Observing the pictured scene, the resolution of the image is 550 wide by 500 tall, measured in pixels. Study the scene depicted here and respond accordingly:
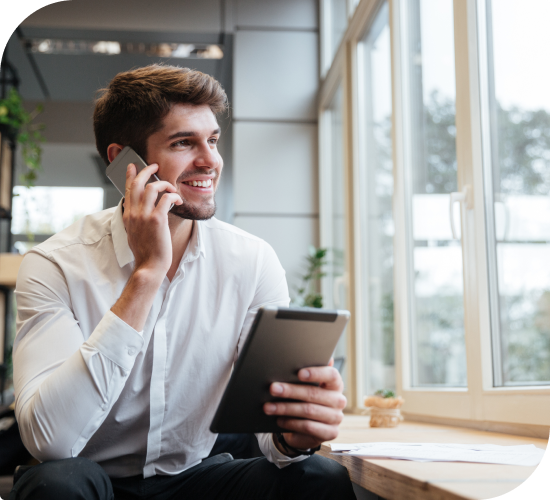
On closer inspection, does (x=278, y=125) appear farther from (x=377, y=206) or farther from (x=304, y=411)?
(x=304, y=411)

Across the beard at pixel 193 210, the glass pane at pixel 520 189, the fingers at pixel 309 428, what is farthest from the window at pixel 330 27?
the fingers at pixel 309 428

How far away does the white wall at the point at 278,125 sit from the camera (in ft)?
13.9

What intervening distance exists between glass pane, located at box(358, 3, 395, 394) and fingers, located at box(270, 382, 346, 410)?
5.48ft

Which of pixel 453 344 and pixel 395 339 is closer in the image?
pixel 453 344

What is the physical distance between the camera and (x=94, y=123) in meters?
1.91

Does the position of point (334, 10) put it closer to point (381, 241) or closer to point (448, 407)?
point (381, 241)

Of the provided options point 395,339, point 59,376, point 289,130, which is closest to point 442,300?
point 395,339

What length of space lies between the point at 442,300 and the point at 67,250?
1423mm

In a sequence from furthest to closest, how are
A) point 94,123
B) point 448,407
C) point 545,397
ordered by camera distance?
point 448,407, point 94,123, point 545,397

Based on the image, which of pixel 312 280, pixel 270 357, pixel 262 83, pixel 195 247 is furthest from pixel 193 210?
pixel 262 83

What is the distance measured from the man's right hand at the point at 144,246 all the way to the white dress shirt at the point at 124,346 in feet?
0.15

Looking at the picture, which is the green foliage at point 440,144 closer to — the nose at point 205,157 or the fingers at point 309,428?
the nose at point 205,157

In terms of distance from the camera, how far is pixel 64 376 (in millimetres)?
1221

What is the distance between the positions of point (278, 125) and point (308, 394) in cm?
341
